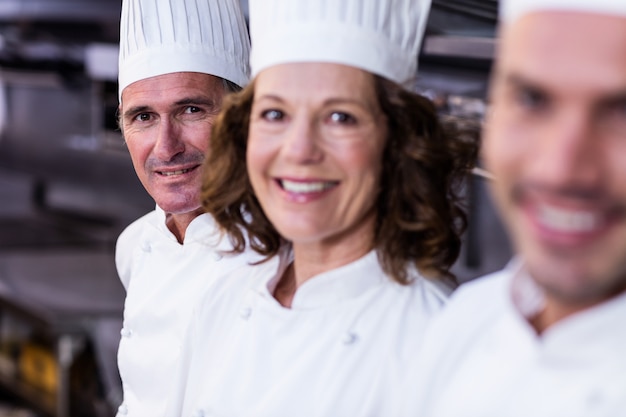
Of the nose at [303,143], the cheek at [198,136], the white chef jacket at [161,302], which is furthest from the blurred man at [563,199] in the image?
the cheek at [198,136]

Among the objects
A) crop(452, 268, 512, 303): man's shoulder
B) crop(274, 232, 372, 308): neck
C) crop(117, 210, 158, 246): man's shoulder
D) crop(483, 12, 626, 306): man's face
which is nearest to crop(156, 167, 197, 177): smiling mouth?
crop(117, 210, 158, 246): man's shoulder

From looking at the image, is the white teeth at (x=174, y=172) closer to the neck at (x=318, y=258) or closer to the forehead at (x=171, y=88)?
the forehead at (x=171, y=88)

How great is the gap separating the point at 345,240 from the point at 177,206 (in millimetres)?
586

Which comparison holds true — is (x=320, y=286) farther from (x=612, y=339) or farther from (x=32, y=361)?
(x=32, y=361)

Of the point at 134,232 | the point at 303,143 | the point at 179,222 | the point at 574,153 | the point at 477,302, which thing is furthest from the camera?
the point at 134,232

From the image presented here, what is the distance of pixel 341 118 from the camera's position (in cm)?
107

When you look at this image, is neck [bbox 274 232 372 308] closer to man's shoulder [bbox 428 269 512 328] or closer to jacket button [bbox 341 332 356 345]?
jacket button [bbox 341 332 356 345]

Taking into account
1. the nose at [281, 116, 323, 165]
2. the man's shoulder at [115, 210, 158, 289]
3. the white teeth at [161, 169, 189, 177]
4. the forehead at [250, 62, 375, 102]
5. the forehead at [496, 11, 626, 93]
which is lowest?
the man's shoulder at [115, 210, 158, 289]

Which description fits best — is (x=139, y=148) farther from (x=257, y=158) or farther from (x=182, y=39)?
(x=257, y=158)

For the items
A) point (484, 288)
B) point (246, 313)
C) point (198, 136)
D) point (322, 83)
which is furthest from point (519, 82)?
point (198, 136)

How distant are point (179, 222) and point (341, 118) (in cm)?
74

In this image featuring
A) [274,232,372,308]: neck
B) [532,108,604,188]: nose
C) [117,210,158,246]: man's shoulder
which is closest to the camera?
[532,108,604,188]: nose

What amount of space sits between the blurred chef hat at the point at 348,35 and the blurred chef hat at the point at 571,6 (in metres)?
0.31

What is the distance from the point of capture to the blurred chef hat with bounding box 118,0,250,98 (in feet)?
5.48
